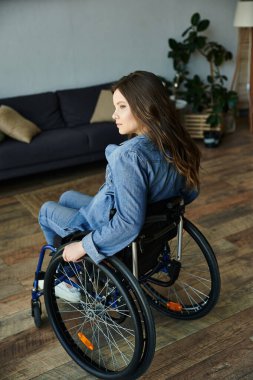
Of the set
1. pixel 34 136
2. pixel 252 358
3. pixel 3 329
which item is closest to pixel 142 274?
pixel 252 358

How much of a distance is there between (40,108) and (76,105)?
0.32 meters

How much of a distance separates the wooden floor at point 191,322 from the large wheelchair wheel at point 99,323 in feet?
0.31

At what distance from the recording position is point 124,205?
1493mm

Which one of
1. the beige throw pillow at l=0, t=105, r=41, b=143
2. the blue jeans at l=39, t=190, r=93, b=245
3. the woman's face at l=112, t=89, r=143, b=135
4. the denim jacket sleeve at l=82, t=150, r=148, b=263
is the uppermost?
the woman's face at l=112, t=89, r=143, b=135

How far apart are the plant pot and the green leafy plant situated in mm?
96

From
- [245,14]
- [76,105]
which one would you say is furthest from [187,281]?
[245,14]

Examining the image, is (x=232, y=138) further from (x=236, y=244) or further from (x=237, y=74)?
(x=236, y=244)

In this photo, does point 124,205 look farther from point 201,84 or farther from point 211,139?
point 201,84

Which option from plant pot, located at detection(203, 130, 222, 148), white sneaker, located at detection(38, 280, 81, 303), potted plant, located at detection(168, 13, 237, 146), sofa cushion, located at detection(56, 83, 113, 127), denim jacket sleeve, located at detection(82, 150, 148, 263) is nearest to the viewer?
denim jacket sleeve, located at detection(82, 150, 148, 263)

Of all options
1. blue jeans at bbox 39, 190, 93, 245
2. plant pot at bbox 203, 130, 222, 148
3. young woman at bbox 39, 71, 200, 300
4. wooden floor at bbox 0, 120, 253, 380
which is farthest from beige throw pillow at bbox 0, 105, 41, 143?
young woman at bbox 39, 71, 200, 300

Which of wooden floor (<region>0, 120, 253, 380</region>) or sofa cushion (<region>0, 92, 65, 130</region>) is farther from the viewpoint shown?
sofa cushion (<region>0, 92, 65, 130</region>)

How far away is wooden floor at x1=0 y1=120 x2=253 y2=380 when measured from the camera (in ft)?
5.96

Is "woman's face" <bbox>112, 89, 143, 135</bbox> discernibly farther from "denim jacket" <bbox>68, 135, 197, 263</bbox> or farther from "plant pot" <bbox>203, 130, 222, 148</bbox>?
"plant pot" <bbox>203, 130, 222, 148</bbox>

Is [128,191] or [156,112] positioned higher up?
[156,112]
